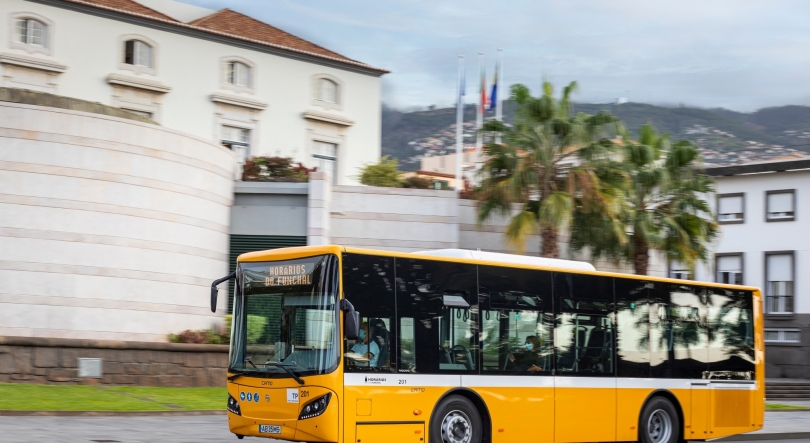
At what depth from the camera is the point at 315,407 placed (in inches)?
478

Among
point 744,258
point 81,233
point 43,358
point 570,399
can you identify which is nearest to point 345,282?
point 570,399

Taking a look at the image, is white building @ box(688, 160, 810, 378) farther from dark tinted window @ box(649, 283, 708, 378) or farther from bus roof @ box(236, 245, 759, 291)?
bus roof @ box(236, 245, 759, 291)

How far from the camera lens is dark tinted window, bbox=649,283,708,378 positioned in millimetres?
16750

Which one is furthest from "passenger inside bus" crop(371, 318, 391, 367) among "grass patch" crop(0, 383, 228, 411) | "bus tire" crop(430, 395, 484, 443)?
"grass patch" crop(0, 383, 228, 411)

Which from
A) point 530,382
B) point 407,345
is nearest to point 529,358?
point 530,382

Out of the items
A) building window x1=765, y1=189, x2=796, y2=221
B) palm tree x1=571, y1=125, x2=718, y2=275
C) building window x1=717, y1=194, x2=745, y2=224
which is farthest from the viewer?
building window x1=717, y1=194, x2=745, y2=224

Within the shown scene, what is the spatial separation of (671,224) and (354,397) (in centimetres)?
2389

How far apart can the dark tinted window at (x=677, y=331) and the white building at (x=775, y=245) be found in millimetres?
34899

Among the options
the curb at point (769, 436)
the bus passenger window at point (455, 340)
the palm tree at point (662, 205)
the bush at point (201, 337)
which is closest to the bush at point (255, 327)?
the bus passenger window at point (455, 340)

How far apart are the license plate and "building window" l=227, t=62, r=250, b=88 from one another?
3595cm

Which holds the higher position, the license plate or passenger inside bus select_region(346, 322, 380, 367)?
passenger inside bus select_region(346, 322, 380, 367)

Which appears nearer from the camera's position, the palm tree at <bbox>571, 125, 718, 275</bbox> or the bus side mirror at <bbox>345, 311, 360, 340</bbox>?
the bus side mirror at <bbox>345, 311, 360, 340</bbox>

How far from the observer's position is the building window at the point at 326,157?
49062 millimetres

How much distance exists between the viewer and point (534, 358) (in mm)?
14703
